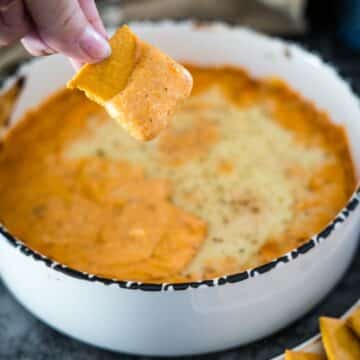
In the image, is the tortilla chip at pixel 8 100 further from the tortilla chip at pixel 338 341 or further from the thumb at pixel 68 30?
the tortilla chip at pixel 338 341

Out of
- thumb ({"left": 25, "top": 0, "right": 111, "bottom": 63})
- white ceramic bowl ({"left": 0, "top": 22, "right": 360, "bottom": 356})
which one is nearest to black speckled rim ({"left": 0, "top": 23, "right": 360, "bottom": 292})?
white ceramic bowl ({"left": 0, "top": 22, "right": 360, "bottom": 356})

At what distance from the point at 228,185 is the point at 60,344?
0.45 meters

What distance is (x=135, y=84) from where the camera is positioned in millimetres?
1167

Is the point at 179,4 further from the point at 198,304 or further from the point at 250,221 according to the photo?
the point at 198,304

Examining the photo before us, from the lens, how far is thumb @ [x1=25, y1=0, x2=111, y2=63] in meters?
1.05

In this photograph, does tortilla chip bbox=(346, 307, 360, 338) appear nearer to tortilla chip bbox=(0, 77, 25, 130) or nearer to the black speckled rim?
the black speckled rim

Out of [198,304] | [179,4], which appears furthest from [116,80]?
[179,4]

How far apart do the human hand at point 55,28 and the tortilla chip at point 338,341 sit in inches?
21.6

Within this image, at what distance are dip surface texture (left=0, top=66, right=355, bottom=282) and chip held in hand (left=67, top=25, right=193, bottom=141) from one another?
0.97 feet

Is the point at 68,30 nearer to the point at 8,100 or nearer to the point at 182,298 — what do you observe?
the point at 182,298

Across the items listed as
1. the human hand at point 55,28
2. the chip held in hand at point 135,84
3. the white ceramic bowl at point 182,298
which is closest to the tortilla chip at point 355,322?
the white ceramic bowl at point 182,298

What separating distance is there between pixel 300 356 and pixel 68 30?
1.97ft

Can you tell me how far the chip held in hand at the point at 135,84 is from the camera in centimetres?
116

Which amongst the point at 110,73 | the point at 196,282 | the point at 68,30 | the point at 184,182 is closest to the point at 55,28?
the point at 68,30
